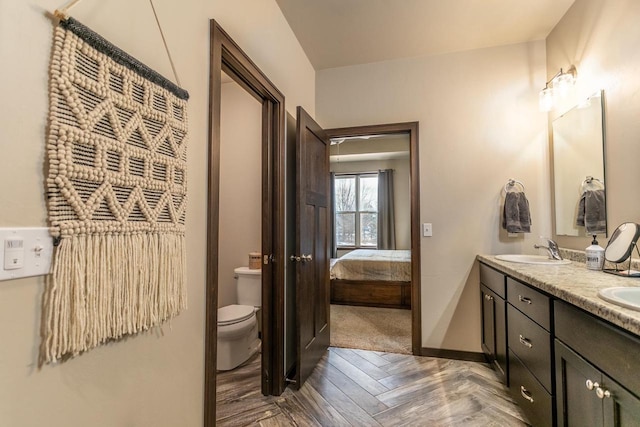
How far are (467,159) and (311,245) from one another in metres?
1.59

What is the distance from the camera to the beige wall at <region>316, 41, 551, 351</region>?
2.57m

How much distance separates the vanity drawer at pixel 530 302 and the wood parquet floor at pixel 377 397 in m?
0.71

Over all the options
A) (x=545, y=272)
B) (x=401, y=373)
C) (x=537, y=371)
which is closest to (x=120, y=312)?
(x=537, y=371)

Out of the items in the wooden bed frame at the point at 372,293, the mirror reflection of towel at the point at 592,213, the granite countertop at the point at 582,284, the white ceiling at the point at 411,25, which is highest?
the white ceiling at the point at 411,25

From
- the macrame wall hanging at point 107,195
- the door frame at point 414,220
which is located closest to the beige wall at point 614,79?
the door frame at point 414,220

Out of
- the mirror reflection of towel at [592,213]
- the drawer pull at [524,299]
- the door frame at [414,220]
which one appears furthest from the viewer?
the door frame at [414,220]

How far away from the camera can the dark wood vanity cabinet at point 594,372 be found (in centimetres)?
87

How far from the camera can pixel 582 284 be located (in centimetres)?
131

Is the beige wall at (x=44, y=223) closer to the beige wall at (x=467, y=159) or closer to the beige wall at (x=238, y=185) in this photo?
the beige wall at (x=238, y=185)

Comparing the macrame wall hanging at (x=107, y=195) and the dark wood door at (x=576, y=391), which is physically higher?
the macrame wall hanging at (x=107, y=195)

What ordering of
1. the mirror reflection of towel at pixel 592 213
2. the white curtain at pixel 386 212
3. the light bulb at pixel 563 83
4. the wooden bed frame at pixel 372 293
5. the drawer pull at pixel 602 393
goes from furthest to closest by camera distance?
the white curtain at pixel 386 212 < the wooden bed frame at pixel 372 293 < the light bulb at pixel 563 83 < the mirror reflection of towel at pixel 592 213 < the drawer pull at pixel 602 393

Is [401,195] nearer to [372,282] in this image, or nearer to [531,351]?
[372,282]

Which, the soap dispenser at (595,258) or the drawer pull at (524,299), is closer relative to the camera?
the drawer pull at (524,299)

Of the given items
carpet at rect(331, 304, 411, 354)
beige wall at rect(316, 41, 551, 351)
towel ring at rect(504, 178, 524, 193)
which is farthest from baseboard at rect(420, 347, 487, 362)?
towel ring at rect(504, 178, 524, 193)
